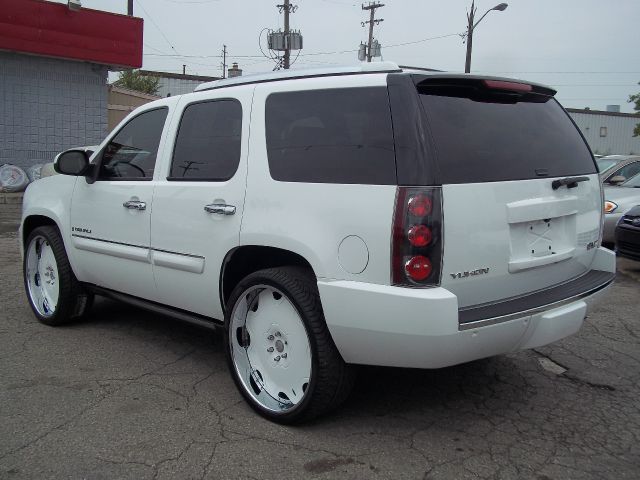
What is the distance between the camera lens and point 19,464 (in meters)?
2.91

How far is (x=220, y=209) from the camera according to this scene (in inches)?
139

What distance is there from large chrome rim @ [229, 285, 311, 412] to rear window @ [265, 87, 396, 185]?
70cm

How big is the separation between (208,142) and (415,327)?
1.89 m

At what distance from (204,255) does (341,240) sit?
109cm

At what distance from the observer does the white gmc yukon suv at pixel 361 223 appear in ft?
9.24

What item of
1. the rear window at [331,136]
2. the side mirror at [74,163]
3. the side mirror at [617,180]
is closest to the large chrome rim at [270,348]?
the rear window at [331,136]

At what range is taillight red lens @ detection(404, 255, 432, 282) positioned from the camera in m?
2.77

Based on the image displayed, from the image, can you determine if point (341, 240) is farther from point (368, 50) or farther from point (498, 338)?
point (368, 50)

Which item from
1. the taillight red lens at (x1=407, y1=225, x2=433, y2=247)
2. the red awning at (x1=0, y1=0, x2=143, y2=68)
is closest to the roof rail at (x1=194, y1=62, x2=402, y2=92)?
the taillight red lens at (x1=407, y1=225, x2=433, y2=247)

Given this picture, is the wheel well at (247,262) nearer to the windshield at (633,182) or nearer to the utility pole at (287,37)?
the windshield at (633,182)

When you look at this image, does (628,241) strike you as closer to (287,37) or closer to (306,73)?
(306,73)

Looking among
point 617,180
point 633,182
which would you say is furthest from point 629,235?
point 633,182

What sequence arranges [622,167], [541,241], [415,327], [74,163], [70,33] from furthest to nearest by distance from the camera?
[70,33] → [622,167] → [74,163] → [541,241] → [415,327]

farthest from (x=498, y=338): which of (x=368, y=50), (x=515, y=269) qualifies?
(x=368, y=50)
